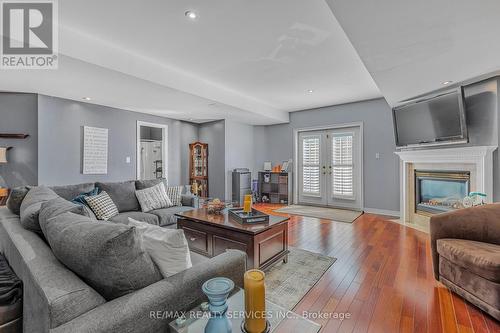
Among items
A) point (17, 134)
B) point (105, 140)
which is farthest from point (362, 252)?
point (17, 134)

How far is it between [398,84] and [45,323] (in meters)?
4.08

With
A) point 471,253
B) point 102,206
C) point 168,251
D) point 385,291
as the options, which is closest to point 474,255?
point 471,253

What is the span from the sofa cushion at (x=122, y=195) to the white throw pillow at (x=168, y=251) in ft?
8.44

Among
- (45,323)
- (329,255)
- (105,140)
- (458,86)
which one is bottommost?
(329,255)

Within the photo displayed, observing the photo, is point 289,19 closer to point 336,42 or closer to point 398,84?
point 336,42

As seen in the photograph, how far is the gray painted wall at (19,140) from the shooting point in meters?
3.98

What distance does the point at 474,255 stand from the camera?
1851mm

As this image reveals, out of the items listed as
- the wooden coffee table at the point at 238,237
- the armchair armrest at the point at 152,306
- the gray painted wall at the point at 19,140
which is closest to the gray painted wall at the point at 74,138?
the gray painted wall at the point at 19,140

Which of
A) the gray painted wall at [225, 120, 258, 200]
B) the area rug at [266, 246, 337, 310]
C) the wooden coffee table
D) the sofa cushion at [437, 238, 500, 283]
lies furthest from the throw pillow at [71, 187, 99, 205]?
the sofa cushion at [437, 238, 500, 283]

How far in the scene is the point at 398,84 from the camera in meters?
3.30

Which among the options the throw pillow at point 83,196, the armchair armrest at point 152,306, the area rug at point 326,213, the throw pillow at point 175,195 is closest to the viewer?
the armchair armrest at point 152,306

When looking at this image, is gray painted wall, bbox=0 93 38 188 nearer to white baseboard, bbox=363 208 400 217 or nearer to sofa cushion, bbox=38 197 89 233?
sofa cushion, bbox=38 197 89 233

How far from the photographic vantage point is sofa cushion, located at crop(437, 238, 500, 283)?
1.71 m

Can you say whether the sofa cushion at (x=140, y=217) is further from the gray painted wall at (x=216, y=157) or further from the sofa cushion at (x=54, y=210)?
the gray painted wall at (x=216, y=157)
